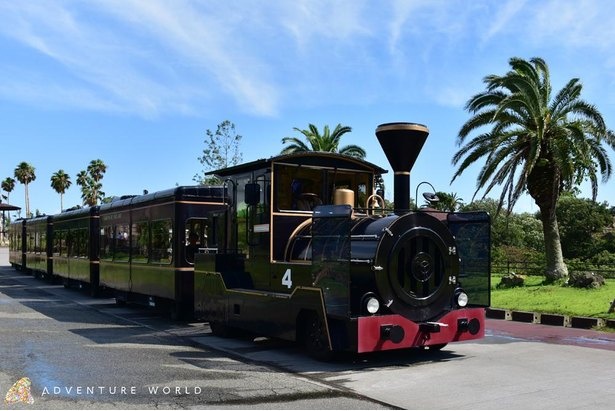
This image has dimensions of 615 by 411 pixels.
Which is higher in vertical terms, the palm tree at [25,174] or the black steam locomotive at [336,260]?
the palm tree at [25,174]

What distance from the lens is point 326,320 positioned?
846 cm

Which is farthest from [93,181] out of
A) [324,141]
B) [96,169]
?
[324,141]

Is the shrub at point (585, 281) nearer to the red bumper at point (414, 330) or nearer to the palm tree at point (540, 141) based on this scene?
the palm tree at point (540, 141)

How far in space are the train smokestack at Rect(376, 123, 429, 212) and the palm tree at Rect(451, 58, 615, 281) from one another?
10.4 metres

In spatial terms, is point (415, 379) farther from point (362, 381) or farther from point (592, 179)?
point (592, 179)

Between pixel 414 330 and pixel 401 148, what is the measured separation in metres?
2.56

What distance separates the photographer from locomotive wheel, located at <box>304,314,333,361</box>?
346 inches

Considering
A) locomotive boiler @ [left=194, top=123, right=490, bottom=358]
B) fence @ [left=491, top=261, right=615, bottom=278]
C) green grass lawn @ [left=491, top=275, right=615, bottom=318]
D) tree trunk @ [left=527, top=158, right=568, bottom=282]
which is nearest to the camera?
locomotive boiler @ [left=194, top=123, right=490, bottom=358]

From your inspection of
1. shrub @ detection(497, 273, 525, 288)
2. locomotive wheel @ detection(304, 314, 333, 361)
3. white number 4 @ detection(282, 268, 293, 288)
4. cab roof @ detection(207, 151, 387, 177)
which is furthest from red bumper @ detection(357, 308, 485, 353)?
shrub @ detection(497, 273, 525, 288)

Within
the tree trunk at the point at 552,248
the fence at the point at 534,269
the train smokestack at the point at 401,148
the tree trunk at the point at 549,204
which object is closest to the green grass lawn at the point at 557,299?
the tree trunk at the point at 552,248

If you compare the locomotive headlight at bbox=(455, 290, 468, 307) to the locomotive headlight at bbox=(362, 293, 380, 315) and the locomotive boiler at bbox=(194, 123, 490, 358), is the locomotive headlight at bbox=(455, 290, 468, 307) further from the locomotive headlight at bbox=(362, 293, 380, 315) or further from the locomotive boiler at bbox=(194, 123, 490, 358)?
the locomotive headlight at bbox=(362, 293, 380, 315)

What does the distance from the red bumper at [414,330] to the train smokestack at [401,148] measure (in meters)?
1.66

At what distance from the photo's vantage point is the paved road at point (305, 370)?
22.2 feet

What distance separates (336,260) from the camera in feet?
27.3
